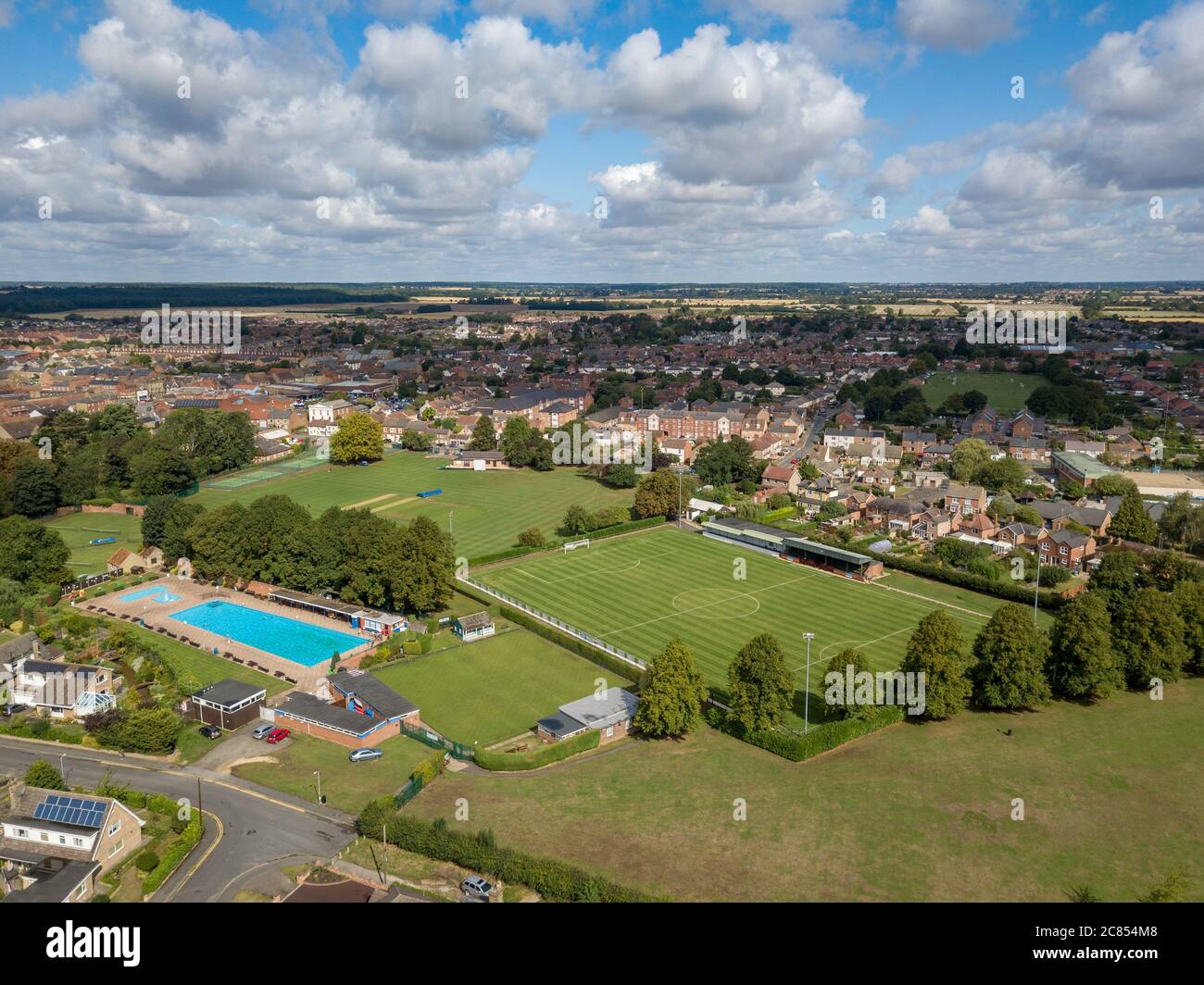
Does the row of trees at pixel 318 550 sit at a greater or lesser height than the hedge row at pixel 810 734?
greater

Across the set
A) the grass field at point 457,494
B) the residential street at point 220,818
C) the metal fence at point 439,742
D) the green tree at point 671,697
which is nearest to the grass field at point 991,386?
the grass field at point 457,494

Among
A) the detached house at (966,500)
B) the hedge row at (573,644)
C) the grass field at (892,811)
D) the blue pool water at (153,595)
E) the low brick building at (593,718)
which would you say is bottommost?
the grass field at (892,811)

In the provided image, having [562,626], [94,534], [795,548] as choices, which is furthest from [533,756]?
[94,534]

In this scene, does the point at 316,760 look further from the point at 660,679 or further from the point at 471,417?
the point at 471,417

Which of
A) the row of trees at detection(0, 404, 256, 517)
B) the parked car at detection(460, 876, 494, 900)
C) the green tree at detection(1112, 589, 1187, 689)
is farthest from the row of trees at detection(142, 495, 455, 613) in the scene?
the green tree at detection(1112, 589, 1187, 689)

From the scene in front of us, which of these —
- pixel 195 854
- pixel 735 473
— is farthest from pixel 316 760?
pixel 735 473

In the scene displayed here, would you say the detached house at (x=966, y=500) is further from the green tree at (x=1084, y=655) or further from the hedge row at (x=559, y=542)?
the green tree at (x=1084, y=655)

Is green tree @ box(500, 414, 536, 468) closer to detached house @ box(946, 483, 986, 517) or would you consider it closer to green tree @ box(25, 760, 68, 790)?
detached house @ box(946, 483, 986, 517)

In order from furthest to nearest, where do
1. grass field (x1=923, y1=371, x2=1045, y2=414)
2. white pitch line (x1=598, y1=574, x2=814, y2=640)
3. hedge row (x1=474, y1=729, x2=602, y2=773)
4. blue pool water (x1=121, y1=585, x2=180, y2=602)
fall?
grass field (x1=923, y1=371, x2=1045, y2=414), blue pool water (x1=121, y1=585, x2=180, y2=602), white pitch line (x1=598, y1=574, x2=814, y2=640), hedge row (x1=474, y1=729, x2=602, y2=773)
